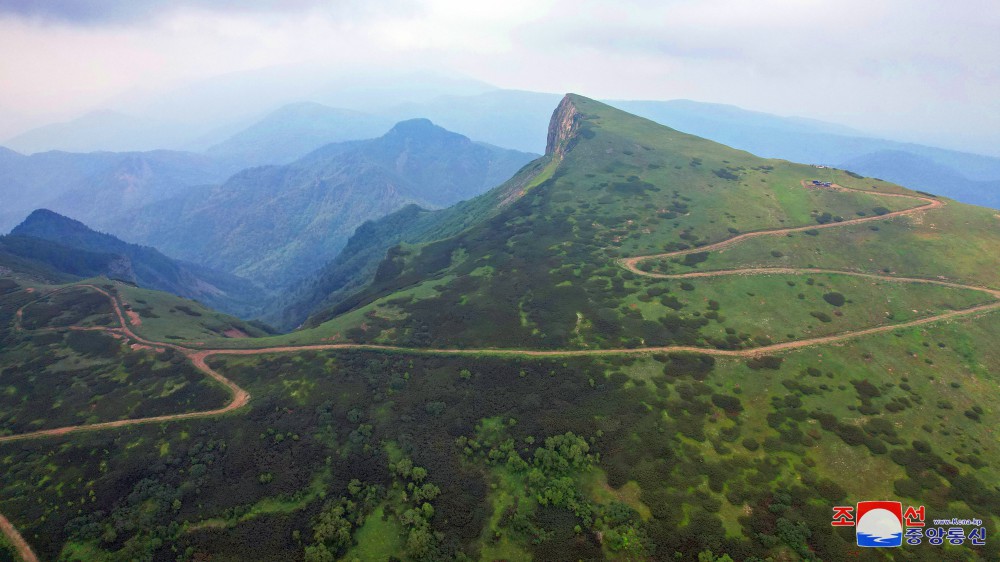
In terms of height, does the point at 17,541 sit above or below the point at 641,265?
below

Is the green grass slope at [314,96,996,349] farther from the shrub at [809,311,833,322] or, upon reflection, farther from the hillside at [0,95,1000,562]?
the hillside at [0,95,1000,562]

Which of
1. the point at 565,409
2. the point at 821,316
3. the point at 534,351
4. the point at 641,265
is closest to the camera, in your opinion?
the point at 565,409

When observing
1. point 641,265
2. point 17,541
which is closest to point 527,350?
point 641,265

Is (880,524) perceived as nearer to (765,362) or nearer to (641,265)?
(765,362)

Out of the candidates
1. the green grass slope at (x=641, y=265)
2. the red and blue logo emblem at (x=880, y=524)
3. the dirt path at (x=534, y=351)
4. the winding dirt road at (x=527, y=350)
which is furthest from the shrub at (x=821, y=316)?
the red and blue logo emblem at (x=880, y=524)

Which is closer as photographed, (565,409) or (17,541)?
(17,541)

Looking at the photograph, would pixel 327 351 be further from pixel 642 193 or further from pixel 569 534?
pixel 642 193
